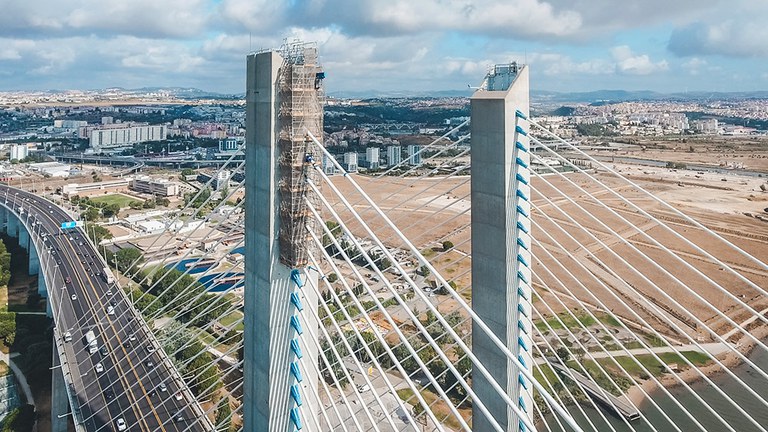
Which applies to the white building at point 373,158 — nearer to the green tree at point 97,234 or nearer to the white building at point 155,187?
the white building at point 155,187

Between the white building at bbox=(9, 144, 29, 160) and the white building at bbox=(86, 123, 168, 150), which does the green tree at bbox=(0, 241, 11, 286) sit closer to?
the white building at bbox=(9, 144, 29, 160)

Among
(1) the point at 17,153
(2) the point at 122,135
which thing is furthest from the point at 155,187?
(2) the point at 122,135

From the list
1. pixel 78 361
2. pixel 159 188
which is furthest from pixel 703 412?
pixel 159 188

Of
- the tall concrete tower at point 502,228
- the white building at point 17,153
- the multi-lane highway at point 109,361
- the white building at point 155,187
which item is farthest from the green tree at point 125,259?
the white building at point 17,153

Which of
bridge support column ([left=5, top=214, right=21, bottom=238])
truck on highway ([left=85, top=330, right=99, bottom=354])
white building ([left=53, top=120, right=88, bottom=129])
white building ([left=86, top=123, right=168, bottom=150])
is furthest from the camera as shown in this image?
white building ([left=53, top=120, right=88, bottom=129])

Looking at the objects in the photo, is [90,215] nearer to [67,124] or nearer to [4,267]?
[4,267]

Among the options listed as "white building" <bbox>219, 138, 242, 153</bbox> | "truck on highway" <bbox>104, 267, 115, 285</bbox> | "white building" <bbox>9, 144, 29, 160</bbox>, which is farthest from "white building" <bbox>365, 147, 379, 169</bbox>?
"white building" <bbox>9, 144, 29, 160</bbox>
